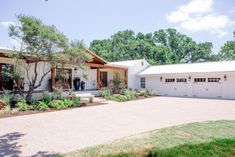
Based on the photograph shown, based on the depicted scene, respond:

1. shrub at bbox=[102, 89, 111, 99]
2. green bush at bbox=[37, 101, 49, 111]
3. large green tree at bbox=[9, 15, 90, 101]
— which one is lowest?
green bush at bbox=[37, 101, 49, 111]

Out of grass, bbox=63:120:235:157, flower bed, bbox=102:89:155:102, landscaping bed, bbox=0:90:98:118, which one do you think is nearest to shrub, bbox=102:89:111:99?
flower bed, bbox=102:89:155:102

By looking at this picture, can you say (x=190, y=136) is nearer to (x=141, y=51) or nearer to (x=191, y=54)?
(x=141, y=51)

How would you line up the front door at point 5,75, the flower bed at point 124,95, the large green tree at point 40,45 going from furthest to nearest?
the flower bed at point 124,95 → the front door at point 5,75 → the large green tree at point 40,45

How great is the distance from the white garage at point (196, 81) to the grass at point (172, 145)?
14784 mm

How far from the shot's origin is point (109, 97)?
763 inches

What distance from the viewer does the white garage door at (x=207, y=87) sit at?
21266mm

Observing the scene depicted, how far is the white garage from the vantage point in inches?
814

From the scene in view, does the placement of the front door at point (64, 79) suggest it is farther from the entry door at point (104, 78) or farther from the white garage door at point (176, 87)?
the white garage door at point (176, 87)

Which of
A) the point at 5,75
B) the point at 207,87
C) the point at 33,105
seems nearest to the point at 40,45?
the point at 33,105

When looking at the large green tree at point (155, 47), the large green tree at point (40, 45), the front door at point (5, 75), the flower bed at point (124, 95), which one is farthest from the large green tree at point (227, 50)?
the front door at point (5, 75)

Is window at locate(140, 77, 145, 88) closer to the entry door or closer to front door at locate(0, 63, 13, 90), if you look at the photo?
the entry door

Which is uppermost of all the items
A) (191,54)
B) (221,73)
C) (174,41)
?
(174,41)

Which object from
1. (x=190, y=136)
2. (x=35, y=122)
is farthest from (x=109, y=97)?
(x=190, y=136)

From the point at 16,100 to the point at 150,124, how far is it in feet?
31.8
